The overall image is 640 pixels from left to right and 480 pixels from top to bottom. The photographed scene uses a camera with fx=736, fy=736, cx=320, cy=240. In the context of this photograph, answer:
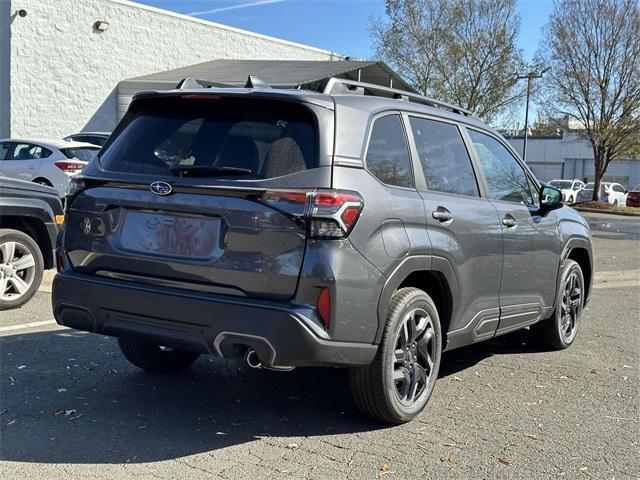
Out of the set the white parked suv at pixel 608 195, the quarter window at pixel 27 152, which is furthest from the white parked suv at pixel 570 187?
the quarter window at pixel 27 152

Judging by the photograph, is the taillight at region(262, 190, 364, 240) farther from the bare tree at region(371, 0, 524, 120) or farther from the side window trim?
the bare tree at region(371, 0, 524, 120)

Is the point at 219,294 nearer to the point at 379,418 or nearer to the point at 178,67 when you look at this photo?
the point at 379,418

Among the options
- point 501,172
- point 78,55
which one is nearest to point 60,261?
point 501,172

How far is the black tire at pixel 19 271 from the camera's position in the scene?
23.0 ft

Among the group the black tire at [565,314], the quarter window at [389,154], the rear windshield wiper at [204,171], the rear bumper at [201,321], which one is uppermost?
the quarter window at [389,154]

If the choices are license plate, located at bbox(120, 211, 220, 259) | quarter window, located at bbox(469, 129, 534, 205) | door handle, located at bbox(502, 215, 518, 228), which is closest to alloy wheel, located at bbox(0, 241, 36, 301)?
license plate, located at bbox(120, 211, 220, 259)

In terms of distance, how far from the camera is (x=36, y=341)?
5.93 meters

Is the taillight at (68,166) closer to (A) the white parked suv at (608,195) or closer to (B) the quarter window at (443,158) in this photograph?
(B) the quarter window at (443,158)

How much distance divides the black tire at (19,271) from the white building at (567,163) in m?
58.0

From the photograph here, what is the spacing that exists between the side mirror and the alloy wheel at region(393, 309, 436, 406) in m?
1.97

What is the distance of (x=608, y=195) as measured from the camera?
39.2 meters

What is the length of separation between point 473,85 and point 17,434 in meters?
34.9

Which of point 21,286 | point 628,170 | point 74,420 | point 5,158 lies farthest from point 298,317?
point 628,170

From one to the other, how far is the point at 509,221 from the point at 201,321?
262 cm
